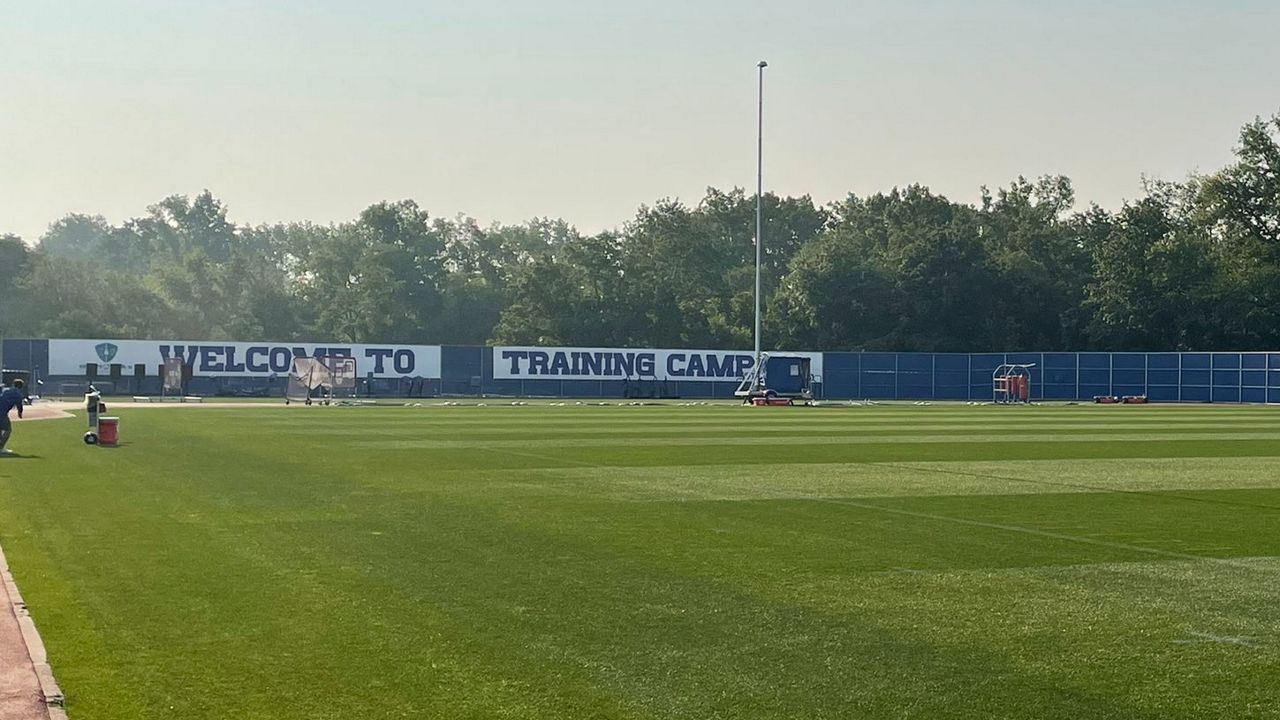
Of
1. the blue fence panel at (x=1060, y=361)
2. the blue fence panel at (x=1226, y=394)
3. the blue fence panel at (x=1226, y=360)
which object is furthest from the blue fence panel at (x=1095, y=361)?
the blue fence panel at (x=1226, y=394)

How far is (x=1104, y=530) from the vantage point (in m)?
15.3

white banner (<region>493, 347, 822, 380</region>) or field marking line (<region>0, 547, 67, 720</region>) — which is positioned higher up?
white banner (<region>493, 347, 822, 380</region>)

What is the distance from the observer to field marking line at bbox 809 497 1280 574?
12.9 meters

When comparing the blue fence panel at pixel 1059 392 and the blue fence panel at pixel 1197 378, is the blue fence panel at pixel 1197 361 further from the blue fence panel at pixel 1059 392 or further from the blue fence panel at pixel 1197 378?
the blue fence panel at pixel 1059 392

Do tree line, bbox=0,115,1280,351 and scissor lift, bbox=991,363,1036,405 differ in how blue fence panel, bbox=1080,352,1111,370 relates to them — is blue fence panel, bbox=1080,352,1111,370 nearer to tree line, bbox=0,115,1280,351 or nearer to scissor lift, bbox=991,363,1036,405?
scissor lift, bbox=991,363,1036,405

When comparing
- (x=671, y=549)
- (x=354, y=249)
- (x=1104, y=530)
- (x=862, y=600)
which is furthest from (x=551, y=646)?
(x=354, y=249)

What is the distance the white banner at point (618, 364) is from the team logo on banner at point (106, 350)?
18687 mm

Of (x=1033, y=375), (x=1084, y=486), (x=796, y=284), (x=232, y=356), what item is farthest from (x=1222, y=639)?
(x=796, y=284)

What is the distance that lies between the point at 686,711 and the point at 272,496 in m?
11.9

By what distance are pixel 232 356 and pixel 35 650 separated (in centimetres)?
6700

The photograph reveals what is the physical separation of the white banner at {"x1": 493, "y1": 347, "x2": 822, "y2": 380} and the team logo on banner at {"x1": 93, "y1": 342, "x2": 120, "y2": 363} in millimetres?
18687

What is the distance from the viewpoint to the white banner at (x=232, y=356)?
70.0 metres

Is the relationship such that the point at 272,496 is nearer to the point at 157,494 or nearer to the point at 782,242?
the point at 157,494

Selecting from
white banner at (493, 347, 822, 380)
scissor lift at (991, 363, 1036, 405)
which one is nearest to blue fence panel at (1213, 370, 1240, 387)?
scissor lift at (991, 363, 1036, 405)
